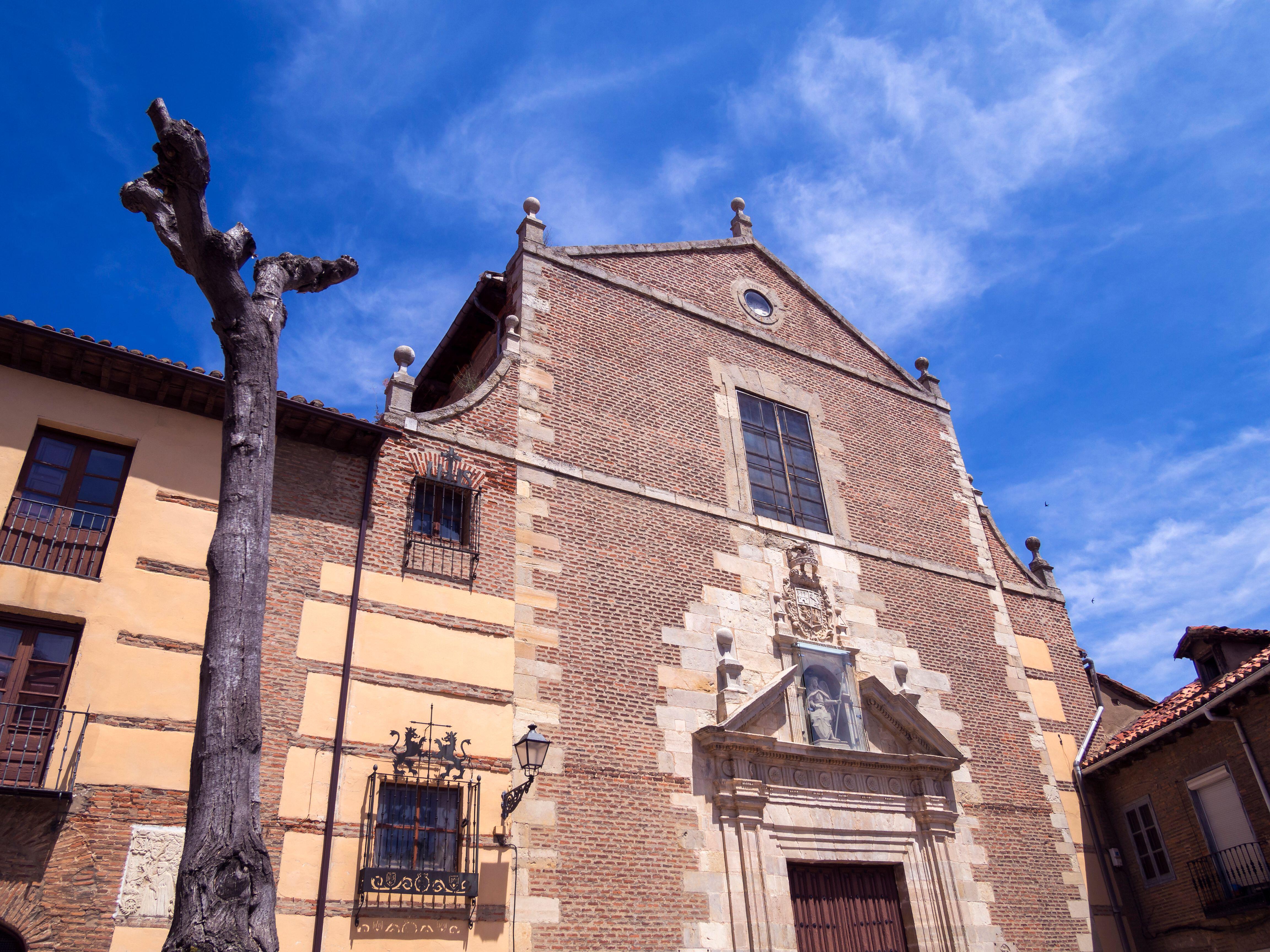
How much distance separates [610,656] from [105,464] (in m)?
5.40

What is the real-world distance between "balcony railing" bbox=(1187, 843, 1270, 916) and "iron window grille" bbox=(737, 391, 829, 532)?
6336mm

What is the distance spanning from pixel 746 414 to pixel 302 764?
26.7 ft

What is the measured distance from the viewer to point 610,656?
10328mm

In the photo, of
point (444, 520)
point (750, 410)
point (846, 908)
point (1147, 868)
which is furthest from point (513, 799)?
point (1147, 868)

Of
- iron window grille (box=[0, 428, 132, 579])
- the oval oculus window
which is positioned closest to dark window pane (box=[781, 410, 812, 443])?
the oval oculus window

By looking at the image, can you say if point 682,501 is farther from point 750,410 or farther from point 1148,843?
point 1148,843

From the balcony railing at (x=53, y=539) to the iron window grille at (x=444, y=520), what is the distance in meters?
2.82

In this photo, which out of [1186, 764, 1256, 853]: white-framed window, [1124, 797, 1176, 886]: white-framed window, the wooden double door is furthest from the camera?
[1124, 797, 1176, 886]: white-framed window

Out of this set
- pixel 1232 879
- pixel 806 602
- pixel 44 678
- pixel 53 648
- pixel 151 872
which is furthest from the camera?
pixel 806 602

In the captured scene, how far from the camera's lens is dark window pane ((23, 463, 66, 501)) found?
8.30m

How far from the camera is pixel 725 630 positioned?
37.0ft

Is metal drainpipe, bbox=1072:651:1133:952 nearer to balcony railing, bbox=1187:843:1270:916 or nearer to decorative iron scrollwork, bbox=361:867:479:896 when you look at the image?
balcony railing, bbox=1187:843:1270:916

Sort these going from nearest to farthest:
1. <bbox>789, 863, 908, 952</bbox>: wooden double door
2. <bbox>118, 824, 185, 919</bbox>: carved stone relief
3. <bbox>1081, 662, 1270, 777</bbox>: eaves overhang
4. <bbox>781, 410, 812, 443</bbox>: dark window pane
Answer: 1. <bbox>118, 824, 185, 919</bbox>: carved stone relief
2. <bbox>789, 863, 908, 952</bbox>: wooden double door
3. <bbox>1081, 662, 1270, 777</bbox>: eaves overhang
4. <bbox>781, 410, 812, 443</bbox>: dark window pane

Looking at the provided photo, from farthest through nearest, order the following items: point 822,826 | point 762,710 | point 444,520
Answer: point 762,710 < point 822,826 < point 444,520
